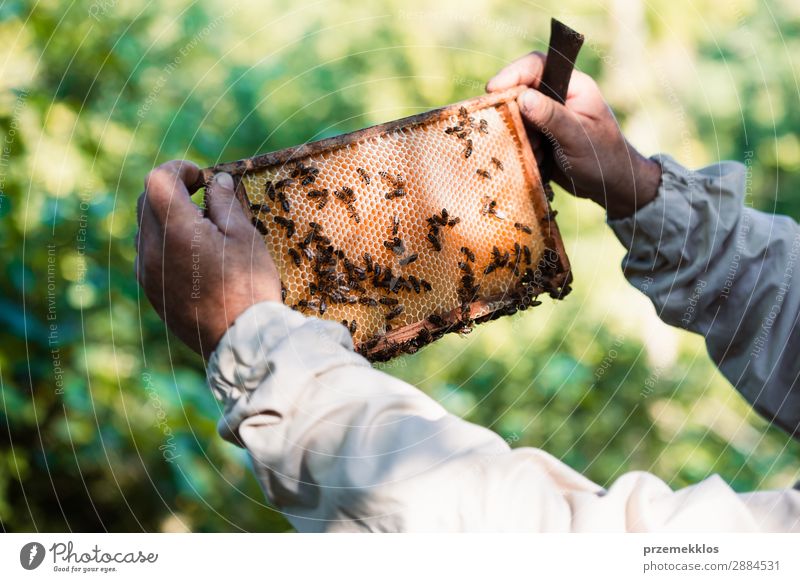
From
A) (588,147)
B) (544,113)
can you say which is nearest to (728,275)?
(588,147)

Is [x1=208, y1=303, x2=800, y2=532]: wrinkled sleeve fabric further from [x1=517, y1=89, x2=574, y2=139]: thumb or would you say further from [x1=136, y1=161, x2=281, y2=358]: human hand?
[x1=517, y1=89, x2=574, y2=139]: thumb

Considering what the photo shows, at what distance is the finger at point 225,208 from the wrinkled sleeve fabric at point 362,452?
164 mm

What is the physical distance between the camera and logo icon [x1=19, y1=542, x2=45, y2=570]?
1.43 m

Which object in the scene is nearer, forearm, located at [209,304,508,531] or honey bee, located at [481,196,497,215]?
forearm, located at [209,304,508,531]

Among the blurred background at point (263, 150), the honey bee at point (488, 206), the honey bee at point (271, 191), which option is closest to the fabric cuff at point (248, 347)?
the honey bee at point (271, 191)

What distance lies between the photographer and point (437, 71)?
2.70 meters

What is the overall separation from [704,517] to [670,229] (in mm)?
710

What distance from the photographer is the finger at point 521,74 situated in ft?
5.41

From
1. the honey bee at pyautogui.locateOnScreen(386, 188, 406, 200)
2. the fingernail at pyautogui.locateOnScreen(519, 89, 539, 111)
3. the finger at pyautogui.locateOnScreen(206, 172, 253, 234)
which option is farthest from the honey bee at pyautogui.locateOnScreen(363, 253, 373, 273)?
the fingernail at pyautogui.locateOnScreen(519, 89, 539, 111)

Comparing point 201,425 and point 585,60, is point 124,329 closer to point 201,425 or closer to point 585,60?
point 201,425

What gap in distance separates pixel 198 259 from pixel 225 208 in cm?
10

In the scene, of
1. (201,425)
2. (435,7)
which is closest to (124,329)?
(201,425)

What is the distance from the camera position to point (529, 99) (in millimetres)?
1600

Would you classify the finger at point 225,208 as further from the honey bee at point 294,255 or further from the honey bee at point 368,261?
the honey bee at point 368,261
